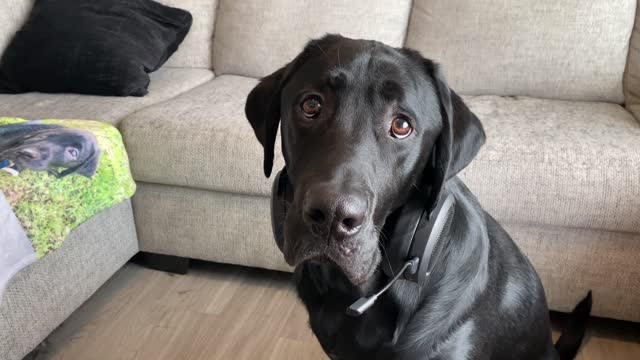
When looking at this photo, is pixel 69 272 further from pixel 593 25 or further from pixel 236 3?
pixel 593 25

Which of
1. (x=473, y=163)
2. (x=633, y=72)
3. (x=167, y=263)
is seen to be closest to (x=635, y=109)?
(x=633, y=72)

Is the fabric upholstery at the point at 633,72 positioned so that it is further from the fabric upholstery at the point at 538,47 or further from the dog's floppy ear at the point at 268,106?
the dog's floppy ear at the point at 268,106

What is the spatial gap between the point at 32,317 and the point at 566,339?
1.33 m

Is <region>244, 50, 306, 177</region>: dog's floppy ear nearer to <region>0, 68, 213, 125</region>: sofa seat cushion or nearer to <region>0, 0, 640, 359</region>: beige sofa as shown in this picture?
<region>0, 0, 640, 359</region>: beige sofa

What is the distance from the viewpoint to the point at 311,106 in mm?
982

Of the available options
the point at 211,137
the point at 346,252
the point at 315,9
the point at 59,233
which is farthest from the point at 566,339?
the point at 315,9

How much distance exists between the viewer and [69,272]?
1.60 m

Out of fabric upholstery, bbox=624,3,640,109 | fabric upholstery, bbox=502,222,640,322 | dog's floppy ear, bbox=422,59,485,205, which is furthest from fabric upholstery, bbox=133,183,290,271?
fabric upholstery, bbox=624,3,640,109

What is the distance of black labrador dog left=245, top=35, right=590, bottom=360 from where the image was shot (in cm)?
88

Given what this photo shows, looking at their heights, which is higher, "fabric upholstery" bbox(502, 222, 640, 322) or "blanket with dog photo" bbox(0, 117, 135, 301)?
"blanket with dog photo" bbox(0, 117, 135, 301)

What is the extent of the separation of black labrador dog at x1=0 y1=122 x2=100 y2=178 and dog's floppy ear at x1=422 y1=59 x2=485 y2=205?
97cm

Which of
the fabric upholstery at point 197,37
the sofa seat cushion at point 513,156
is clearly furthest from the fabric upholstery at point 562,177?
the fabric upholstery at point 197,37

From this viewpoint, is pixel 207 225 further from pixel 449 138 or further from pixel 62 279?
pixel 449 138

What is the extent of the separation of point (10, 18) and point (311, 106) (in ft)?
6.13
